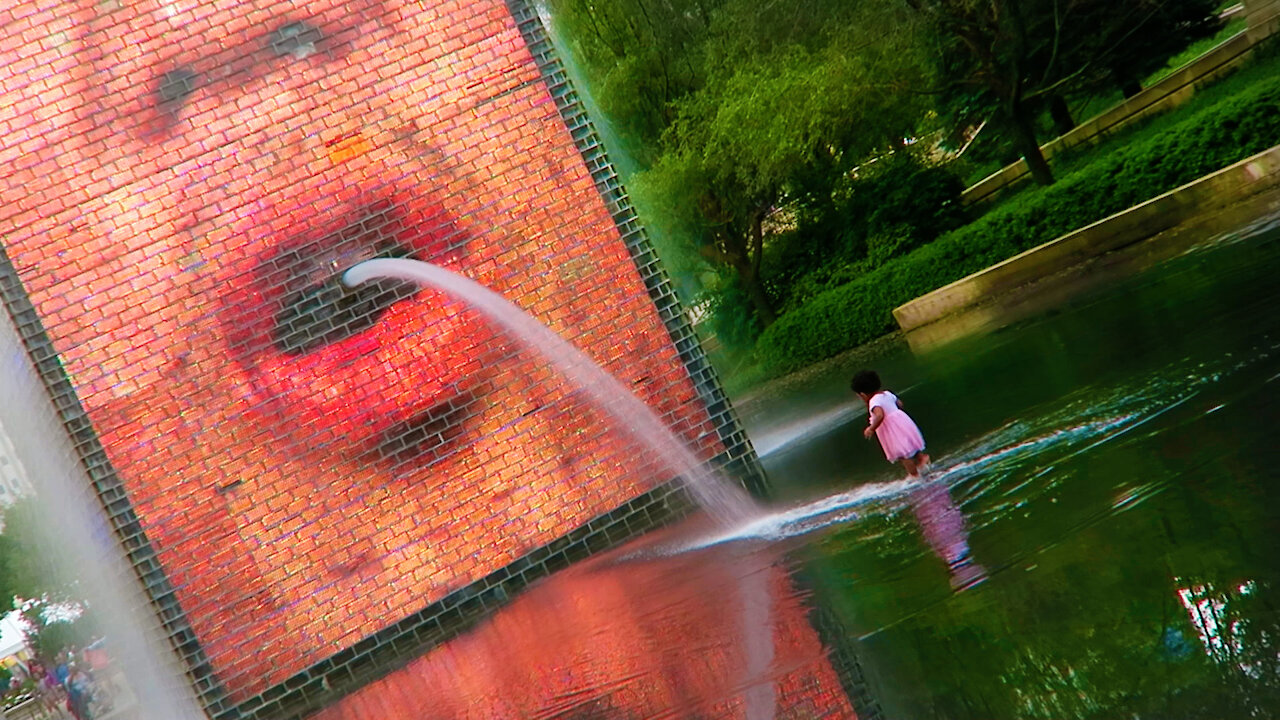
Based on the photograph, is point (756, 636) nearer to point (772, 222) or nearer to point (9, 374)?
point (9, 374)

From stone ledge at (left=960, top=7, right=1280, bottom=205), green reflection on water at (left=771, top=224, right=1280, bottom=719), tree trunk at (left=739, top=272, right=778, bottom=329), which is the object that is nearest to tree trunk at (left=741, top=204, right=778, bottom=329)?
tree trunk at (left=739, top=272, right=778, bottom=329)

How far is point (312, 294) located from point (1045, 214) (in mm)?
11505

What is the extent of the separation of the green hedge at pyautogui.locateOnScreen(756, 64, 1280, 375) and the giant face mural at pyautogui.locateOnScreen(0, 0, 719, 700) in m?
8.79

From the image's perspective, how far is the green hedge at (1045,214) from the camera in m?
15.8

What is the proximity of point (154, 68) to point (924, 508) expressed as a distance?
21.6 feet

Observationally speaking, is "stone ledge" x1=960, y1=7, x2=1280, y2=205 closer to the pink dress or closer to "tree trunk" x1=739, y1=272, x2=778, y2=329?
"tree trunk" x1=739, y1=272, x2=778, y2=329

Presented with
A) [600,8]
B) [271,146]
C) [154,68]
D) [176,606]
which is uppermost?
[600,8]

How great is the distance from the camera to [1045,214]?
60.2 ft

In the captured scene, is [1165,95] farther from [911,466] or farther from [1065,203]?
[911,466]

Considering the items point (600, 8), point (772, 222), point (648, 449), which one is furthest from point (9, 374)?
point (772, 222)

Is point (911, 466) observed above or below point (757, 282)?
below

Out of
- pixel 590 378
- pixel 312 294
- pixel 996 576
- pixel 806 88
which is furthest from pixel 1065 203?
pixel 996 576

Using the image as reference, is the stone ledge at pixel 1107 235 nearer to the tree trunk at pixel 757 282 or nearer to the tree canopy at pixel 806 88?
the tree canopy at pixel 806 88

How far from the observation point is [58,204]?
964 cm
